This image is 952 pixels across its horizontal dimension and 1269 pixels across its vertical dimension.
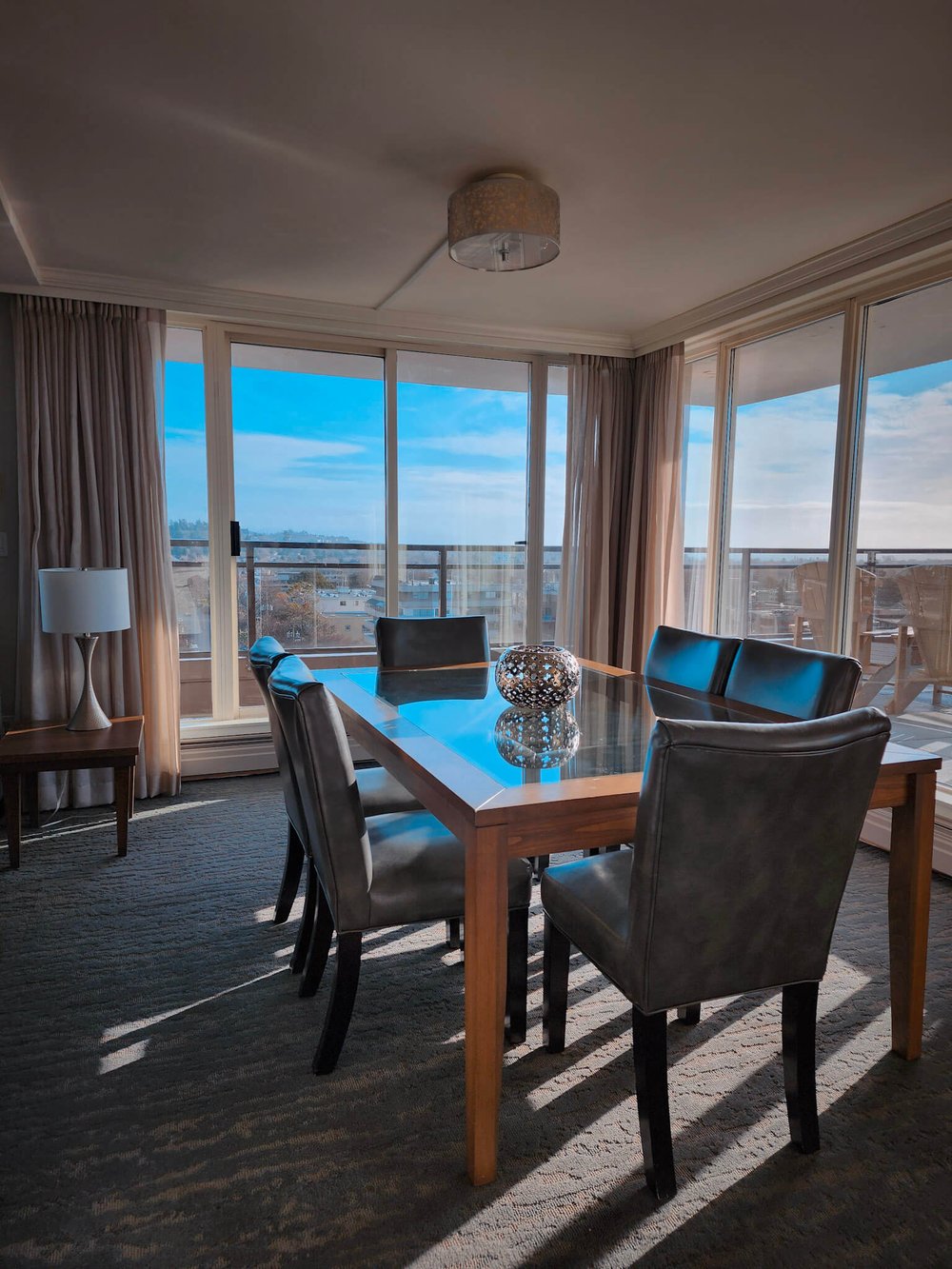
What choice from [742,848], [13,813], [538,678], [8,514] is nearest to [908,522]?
[538,678]

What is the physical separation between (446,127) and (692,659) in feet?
6.19

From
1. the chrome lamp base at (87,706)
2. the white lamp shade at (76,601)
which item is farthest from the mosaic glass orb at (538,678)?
the chrome lamp base at (87,706)

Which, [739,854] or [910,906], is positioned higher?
[739,854]

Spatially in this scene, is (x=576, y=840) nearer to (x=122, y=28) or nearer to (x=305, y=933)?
(x=305, y=933)

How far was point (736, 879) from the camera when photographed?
150 cm

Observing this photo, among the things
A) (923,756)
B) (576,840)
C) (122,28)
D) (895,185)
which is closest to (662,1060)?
(576,840)

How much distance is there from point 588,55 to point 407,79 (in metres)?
0.48

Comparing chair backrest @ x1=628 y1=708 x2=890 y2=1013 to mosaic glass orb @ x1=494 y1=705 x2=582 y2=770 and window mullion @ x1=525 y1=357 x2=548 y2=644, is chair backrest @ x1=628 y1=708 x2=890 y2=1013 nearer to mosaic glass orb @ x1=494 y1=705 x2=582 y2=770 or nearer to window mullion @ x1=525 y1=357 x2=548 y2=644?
mosaic glass orb @ x1=494 y1=705 x2=582 y2=770

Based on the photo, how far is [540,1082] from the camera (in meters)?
1.94

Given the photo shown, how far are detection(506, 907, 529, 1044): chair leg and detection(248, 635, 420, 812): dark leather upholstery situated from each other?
0.63 m

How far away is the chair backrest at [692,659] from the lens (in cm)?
278

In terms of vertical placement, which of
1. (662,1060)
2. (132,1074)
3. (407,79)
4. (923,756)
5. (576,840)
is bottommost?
(132,1074)

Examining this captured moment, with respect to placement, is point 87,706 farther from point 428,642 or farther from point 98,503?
point 428,642

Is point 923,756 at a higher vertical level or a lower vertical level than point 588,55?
lower
